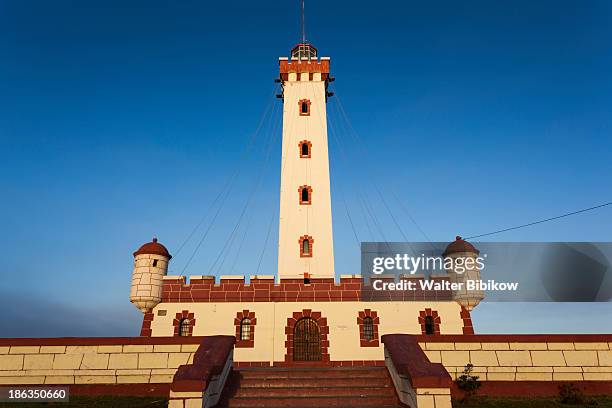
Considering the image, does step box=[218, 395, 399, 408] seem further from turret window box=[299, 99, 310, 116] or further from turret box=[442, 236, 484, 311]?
turret window box=[299, 99, 310, 116]

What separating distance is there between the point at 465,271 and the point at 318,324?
8.02 m

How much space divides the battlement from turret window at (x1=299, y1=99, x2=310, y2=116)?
1122 centimetres

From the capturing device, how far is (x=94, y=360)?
472 inches

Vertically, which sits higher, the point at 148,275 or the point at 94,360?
the point at 148,275

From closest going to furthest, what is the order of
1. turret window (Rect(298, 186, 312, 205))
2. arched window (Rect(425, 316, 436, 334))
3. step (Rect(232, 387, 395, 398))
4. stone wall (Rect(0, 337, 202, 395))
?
step (Rect(232, 387, 395, 398)), stone wall (Rect(0, 337, 202, 395)), arched window (Rect(425, 316, 436, 334)), turret window (Rect(298, 186, 312, 205))

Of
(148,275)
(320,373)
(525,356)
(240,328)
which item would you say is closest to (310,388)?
(320,373)

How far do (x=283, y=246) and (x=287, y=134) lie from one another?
7490 millimetres

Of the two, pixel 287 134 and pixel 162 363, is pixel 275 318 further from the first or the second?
pixel 287 134

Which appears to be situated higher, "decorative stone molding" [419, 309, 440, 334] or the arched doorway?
"decorative stone molding" [419, 309, 440, 334]

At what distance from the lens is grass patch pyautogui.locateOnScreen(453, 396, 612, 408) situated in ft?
34.4

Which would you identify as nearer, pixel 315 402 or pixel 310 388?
pixel 315 402

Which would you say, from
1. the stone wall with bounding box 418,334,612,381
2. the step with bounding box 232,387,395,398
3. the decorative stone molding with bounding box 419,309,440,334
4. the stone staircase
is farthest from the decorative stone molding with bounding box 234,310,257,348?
the stone wall with bounding box 418,334,612,381

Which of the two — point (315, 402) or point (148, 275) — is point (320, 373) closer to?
point (315, 402)

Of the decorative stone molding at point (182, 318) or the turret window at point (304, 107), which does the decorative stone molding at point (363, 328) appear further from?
the turret window at point (304, 107)
